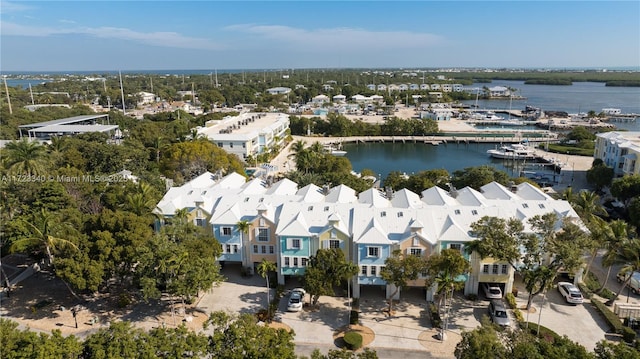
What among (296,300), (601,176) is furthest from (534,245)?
(601,176)

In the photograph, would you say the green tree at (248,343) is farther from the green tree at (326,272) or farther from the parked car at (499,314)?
the parked car at (499,314)

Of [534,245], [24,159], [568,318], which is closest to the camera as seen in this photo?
[534,245]

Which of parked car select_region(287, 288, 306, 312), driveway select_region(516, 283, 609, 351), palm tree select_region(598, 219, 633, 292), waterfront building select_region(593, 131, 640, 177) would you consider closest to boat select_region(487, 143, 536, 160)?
waterfront building select_region(593, 131, 640, 177)

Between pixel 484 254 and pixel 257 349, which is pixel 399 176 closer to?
pixel 484 254

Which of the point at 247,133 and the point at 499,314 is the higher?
the point at 247,133

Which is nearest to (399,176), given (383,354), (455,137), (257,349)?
(383,354)

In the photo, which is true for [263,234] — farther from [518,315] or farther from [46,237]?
[518,315]
